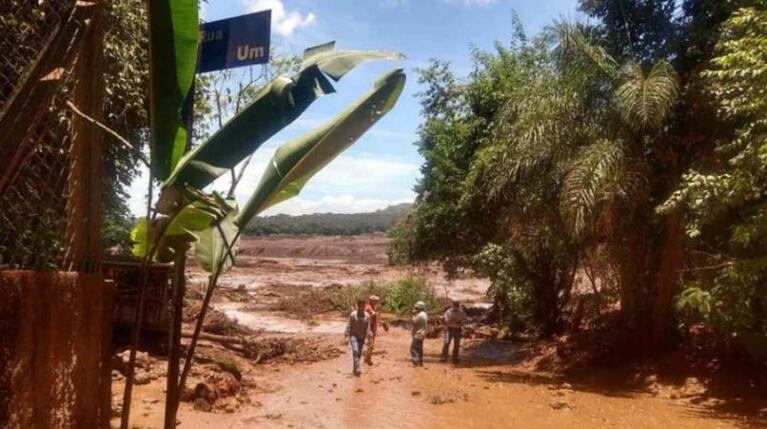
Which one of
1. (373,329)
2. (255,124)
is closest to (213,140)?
(255,124)

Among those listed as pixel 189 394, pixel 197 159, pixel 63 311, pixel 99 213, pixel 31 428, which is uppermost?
pixel 197 159

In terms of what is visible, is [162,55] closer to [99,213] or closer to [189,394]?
[99,213]

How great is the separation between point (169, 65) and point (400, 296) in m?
25.5

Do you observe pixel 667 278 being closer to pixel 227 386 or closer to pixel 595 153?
pixel 595 153

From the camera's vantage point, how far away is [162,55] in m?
3.49

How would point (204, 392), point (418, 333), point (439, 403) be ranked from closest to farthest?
point (204, 392), point (439, 403), point (418, 333)

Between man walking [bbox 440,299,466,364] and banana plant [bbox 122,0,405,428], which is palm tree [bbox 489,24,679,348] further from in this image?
banana plant [bbox 122,0,405,428]

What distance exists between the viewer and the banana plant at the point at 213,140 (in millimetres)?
3518

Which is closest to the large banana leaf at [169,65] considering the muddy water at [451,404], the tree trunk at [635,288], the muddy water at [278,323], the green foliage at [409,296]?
the muddy water at [451,404]

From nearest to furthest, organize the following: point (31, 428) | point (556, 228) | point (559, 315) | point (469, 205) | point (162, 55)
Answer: point (31, 428) → point (162, 55) → point (556, 228) → point (469, 205) → point (559, 315)

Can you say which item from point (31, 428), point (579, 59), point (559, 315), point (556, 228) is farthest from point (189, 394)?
point (559, 315)

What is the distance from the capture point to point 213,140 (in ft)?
12.1

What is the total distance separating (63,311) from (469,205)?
549 inches

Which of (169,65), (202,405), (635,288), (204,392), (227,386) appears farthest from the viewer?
(635,288)
